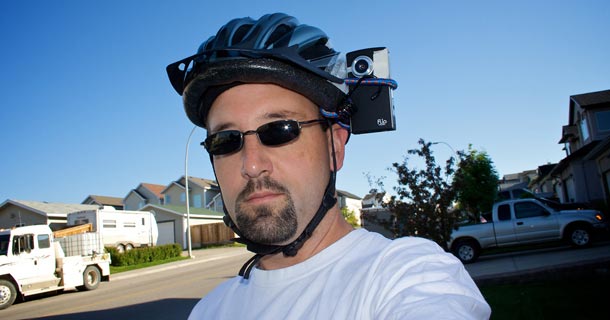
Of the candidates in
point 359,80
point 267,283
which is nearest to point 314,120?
point 359,80

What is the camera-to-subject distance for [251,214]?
1.75 m

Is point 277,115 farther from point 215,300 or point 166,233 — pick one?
point 166,233

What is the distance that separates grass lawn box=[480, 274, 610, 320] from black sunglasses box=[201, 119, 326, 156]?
553 cm

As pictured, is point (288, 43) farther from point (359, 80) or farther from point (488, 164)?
point (488, 164)

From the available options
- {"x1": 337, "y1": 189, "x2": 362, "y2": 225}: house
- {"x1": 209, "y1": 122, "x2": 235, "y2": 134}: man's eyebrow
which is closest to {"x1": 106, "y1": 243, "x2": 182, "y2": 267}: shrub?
{"x1": 209, "y1": 122, "x2": 235, "y2": 134}: man's eyebrow

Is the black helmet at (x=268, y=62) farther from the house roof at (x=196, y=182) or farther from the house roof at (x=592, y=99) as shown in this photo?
the house roof at (x=196, y=182)

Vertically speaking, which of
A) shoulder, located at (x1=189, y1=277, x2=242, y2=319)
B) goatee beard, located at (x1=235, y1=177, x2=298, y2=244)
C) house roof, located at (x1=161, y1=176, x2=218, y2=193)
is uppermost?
house roof, located at (x1=161, y1=176, x2=218, y2=193)

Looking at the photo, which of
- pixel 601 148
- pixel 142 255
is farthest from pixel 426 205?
pixel 142 255

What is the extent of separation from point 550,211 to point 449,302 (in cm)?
1397

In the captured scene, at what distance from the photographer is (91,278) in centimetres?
1625

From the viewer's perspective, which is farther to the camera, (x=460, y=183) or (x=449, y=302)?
(x=460, y=183)

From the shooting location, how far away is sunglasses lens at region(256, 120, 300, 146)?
182cm

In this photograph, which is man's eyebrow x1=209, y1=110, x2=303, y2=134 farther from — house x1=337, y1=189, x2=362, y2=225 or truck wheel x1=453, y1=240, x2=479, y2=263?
house x1=337, y1=189, x2=362, y2=225

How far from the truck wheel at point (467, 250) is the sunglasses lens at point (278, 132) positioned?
12.5 metres
